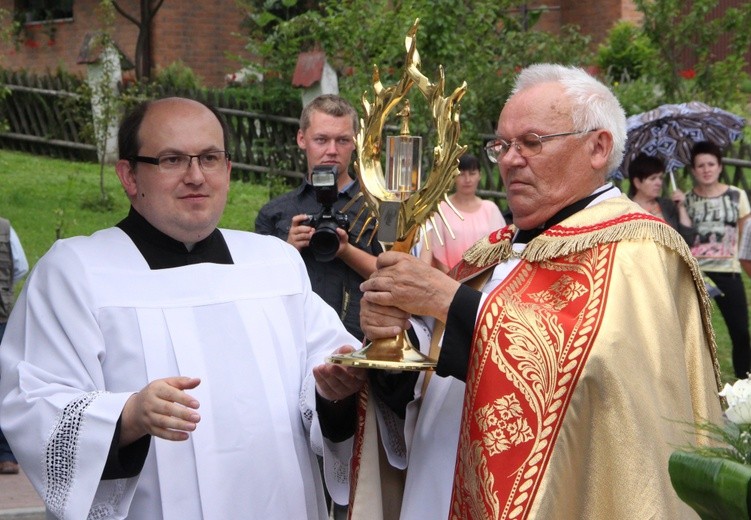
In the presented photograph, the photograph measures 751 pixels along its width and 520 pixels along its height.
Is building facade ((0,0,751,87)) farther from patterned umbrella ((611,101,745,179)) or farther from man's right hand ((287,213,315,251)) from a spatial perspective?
man's right hand ((287,213,315,251))

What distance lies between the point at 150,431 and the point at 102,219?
36.1 ft

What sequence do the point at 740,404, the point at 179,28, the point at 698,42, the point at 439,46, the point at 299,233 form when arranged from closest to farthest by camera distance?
1. the point at 740,404
2. the point at 299,233
3. the point at 439,46
4. the point at 698,42
5. the point at 179,28

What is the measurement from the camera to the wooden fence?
14.4 metres

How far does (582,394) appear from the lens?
3.32 meters

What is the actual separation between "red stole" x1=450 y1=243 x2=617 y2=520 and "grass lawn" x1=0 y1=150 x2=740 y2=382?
7431mm

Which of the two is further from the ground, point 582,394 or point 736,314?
point 582,394

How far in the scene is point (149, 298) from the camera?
142 inches

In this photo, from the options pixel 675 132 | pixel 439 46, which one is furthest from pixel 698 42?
pixel 675 132

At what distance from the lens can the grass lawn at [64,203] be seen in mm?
12508

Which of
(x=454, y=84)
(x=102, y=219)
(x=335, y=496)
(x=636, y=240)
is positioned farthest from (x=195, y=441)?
(x=102, y=219)

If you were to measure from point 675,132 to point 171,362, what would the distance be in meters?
6.98

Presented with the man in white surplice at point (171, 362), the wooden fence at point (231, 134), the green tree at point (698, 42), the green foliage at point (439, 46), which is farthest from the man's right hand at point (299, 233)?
the green tree at point (698, 42)

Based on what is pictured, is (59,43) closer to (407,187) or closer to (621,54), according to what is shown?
(621,54)

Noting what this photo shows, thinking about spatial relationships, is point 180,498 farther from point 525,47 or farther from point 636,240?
A: point 525,47
